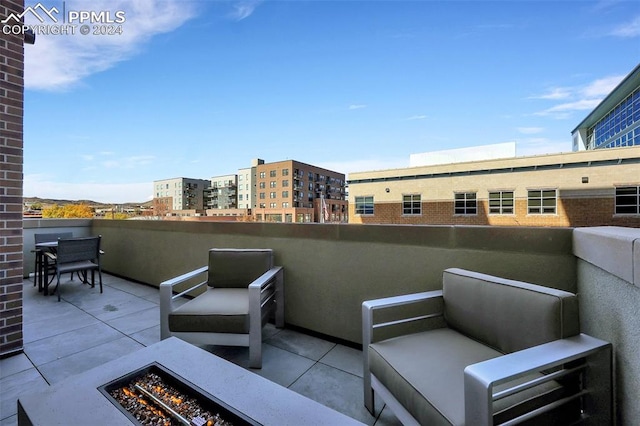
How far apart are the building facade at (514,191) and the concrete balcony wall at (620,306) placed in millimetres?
8964

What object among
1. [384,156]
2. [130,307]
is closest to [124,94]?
[130,307]

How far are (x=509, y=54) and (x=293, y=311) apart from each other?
29.4ft

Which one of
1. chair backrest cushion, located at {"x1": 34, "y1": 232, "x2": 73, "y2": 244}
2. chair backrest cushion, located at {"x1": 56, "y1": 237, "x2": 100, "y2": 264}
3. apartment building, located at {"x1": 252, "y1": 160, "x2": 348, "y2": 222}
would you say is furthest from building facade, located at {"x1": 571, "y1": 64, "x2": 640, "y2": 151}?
Answer: apartment building, located at {"x1": 252, "y1": 160, "x2": 348, "y2": 222}

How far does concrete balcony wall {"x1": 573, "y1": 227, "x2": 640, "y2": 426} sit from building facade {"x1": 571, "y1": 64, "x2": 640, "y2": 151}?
16.3 meters

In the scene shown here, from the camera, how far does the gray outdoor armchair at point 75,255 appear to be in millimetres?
3762

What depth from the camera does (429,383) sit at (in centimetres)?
106

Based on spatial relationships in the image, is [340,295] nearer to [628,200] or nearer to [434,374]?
[434,374]

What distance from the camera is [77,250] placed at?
12.8ft

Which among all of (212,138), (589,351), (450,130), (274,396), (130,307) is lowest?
(130,307)

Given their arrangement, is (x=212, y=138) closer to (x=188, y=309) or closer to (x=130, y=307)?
(x=130, y=307)

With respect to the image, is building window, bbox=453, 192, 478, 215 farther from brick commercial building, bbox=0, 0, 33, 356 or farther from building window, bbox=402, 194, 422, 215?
brick commercial building, bbox=0, 0, 33, 356

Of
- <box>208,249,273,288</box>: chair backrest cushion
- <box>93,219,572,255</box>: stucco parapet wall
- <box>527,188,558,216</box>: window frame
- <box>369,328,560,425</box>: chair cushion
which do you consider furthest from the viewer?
<box>527,188,558,216</box>: window frame

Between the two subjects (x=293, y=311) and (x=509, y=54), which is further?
(x=509, y=54)

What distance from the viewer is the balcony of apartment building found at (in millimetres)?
1015
